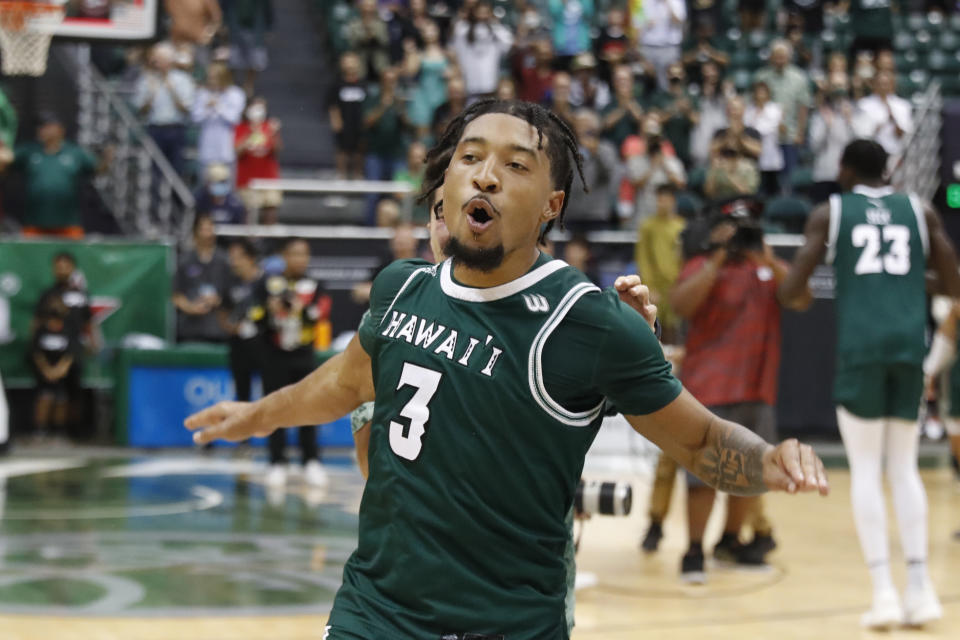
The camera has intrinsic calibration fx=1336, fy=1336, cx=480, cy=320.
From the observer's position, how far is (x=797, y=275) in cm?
676

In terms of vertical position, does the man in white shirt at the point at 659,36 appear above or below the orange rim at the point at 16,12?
above

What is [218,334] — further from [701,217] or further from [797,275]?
[797,275]

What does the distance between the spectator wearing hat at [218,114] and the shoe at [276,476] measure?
5540 mm

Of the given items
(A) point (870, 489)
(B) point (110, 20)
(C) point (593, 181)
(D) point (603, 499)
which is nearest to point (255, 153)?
(C) point (593, 181)

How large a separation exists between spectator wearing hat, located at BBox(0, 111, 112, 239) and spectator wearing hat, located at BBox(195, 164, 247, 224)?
1262 millimetres

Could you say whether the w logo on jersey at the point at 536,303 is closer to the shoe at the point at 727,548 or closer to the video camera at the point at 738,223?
the video camera at the point at 738,223

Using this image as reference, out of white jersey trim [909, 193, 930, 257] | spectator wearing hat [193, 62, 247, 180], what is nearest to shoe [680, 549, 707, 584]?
white jersey trim [909, 193, 930, 257]

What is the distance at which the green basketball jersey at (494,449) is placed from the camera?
2.89 meters

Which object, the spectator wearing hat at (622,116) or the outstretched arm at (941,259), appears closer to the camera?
the outstretched arm at (941,259)

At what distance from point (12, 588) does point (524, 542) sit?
513 centimetres

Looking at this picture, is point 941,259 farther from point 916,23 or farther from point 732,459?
point 916,23

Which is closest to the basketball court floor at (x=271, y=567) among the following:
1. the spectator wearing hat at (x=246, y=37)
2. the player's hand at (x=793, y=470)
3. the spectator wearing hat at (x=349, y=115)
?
the player's hand at (x=793, y=470)

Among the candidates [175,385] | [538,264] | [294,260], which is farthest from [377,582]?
[175,385]

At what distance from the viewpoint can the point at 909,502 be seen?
6645 millimetres
